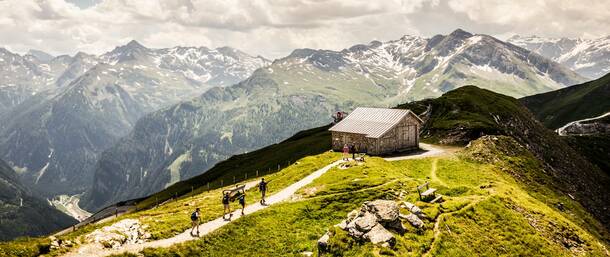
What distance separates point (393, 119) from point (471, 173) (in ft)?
87.7

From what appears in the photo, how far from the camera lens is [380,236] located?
43344 mm

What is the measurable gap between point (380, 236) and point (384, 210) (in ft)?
11.1

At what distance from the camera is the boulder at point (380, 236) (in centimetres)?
4294

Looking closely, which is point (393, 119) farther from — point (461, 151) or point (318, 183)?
point (318, 183)

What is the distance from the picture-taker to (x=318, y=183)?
6619cm

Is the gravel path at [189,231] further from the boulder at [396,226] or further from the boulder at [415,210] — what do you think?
the boulder at [396,226]

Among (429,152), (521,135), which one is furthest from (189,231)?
(521,135)

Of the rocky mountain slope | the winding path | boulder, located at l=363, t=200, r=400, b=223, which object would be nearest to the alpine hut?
the rocky mountain slope

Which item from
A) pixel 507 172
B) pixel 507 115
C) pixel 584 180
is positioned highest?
pixel 507 115

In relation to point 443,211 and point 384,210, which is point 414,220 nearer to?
point 384,210

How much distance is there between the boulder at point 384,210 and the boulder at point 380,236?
115cm

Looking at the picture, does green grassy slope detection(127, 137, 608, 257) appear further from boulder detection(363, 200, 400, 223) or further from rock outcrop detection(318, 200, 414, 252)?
boulder detection(363, 200, 400, 223)

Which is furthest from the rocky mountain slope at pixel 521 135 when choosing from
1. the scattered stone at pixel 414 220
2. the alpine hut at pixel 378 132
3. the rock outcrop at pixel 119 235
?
the rock outcrop at pixel 119 235

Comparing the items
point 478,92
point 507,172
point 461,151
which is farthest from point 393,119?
point 478,92
